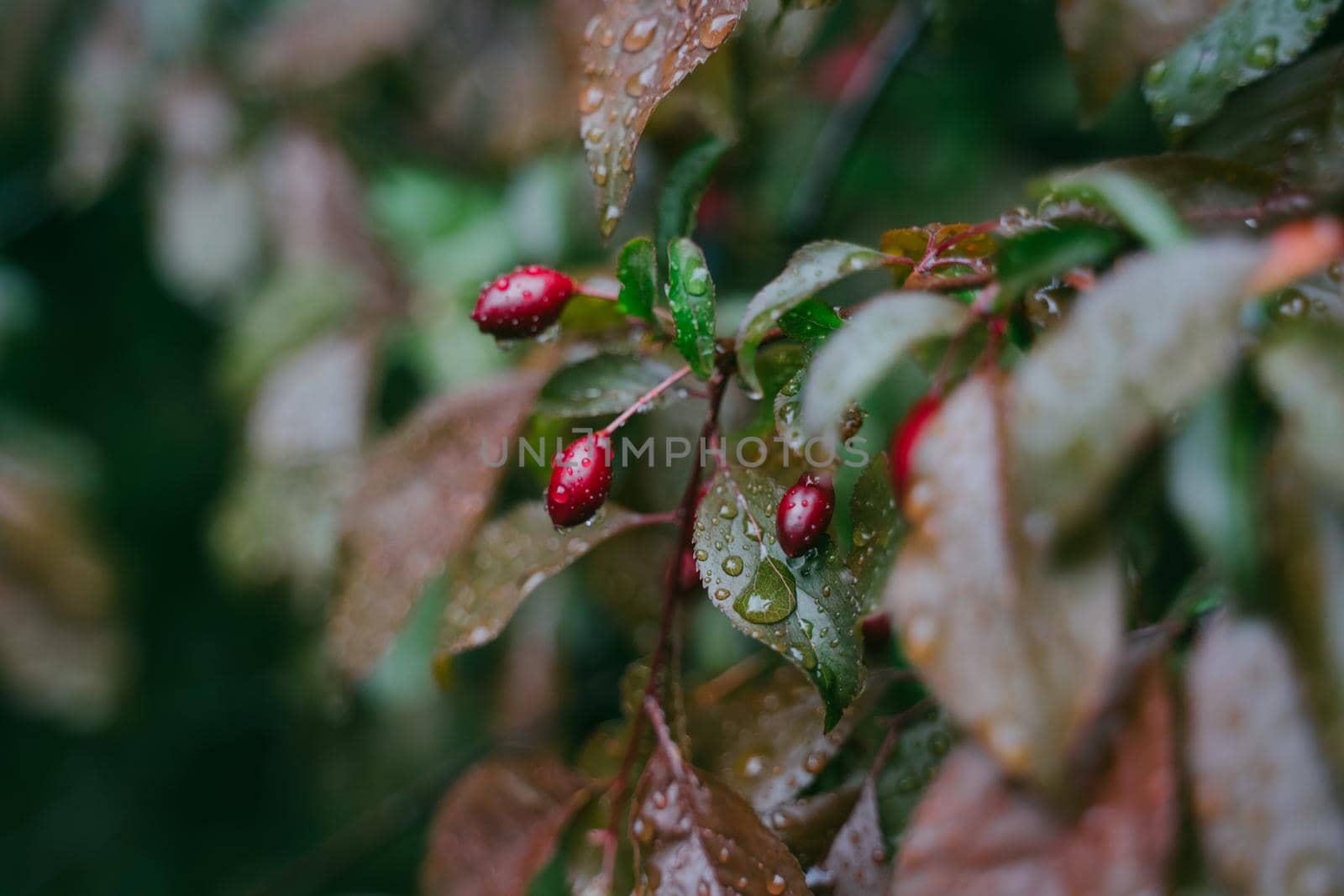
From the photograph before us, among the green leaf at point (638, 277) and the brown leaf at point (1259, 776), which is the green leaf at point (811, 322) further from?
the brown leaf at point (1259, 776)

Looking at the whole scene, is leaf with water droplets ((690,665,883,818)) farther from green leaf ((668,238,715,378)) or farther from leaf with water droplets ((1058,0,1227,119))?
leaf with water droplets ((1058,0,1227,119))

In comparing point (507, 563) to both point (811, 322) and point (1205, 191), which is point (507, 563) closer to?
point (811, 322)

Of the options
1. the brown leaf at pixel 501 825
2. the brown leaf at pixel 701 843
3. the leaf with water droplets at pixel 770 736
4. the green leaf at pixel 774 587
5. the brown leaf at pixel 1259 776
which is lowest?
the brown leaf at pixel 501 825

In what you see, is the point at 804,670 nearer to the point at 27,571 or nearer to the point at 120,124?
the point at 27,571

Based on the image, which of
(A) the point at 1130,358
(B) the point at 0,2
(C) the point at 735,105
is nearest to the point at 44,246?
(B) the point at 0,2

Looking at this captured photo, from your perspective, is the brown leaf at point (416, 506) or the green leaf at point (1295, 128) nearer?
the green leaf at point (1295, 128)

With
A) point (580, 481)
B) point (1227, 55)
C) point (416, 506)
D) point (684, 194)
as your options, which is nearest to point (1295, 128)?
point (1227, 55)

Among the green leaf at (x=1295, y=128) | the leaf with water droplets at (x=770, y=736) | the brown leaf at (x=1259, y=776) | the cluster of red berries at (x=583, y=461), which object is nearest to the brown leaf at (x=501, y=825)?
the leaf with water droplets at (x=770, y=736)
